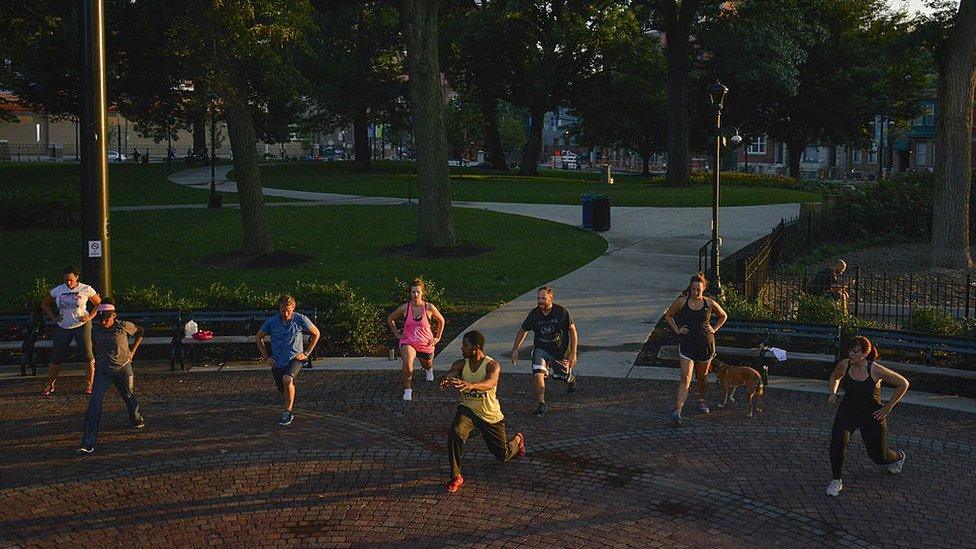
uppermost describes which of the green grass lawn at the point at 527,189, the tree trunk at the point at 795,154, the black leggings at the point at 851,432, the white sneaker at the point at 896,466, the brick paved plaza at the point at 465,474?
the tree trunk at the point at 795,154

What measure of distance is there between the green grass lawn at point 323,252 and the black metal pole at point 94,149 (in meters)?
2.65

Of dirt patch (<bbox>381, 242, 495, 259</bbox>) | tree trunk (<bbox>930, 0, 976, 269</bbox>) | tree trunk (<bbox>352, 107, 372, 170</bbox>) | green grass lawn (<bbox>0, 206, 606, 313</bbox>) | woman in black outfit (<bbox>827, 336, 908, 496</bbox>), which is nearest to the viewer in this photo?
woman in black outfit (<bbox>827, 336, 908, 496</bbox>)

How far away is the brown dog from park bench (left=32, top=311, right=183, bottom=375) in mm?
8332

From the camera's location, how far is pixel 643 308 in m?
19.5

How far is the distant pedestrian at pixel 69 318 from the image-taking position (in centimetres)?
1414

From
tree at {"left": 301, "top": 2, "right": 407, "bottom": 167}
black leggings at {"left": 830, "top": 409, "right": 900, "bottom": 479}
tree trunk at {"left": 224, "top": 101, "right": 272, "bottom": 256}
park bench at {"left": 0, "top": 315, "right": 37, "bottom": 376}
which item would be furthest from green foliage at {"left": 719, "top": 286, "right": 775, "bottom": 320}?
tree at {"left": 301, "top": 2, "right": 407, "bottom": 167}

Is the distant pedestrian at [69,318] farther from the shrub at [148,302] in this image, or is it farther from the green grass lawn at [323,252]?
the green grass lawn at [323,252]

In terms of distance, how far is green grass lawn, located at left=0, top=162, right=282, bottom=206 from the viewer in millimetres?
42188

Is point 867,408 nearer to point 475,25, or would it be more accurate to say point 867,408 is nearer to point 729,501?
point 729,501

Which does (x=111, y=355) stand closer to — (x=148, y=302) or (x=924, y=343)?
(x=148, y=302)

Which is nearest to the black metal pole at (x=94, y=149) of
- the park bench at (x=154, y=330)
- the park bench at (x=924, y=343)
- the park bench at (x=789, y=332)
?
the park bench at (x=154, y=330)

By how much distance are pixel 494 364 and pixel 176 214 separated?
28.9 m

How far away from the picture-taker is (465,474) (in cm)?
1038

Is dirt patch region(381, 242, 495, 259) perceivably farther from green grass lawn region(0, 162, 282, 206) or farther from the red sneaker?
the red sneaker
